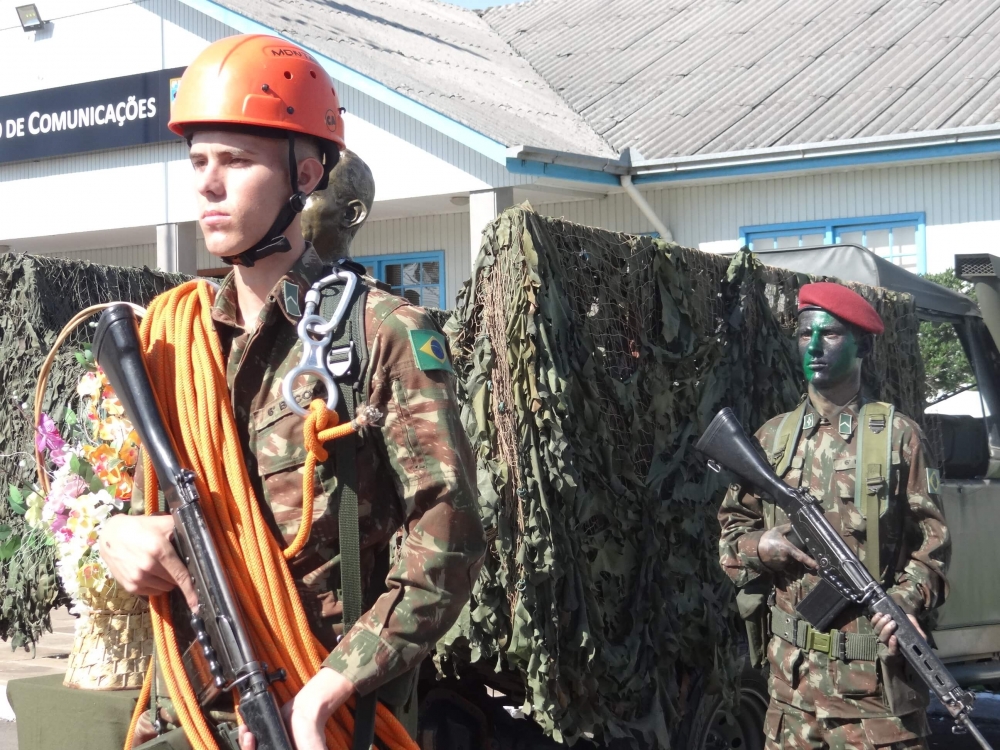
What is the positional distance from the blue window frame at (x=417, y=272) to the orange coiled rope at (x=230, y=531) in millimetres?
12083

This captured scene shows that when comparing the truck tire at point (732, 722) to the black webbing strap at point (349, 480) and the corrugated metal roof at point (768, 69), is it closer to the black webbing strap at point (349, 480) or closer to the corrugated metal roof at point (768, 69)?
the black webbing strap at point (349, 480)

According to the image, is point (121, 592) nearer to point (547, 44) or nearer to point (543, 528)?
point (543, 528)

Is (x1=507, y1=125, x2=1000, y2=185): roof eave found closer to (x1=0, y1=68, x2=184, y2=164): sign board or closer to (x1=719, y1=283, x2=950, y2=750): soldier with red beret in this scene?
(x1=0, y1=68, x2=184, y2=164): sign board

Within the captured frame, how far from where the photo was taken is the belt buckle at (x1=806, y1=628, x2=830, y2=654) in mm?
4328

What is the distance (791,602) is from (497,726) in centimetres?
134

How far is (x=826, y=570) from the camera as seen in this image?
4234mm

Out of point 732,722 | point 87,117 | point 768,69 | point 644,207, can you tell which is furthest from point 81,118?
point 732,722

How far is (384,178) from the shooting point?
505 inches

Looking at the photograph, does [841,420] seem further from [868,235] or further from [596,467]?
[868,235]

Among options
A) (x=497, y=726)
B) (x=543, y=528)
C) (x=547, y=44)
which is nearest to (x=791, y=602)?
(x=543, y=528)

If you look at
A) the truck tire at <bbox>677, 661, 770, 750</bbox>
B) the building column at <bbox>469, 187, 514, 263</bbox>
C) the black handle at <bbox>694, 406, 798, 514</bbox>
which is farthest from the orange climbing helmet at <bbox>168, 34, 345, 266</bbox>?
the building column at <bbox>469, 187, 514, 263</bbox>

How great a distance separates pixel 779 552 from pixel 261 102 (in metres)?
2.80

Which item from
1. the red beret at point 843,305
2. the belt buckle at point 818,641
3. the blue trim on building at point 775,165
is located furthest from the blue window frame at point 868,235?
the belt buckle at point 818,641

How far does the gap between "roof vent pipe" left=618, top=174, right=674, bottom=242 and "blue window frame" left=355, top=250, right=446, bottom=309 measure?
249cm
